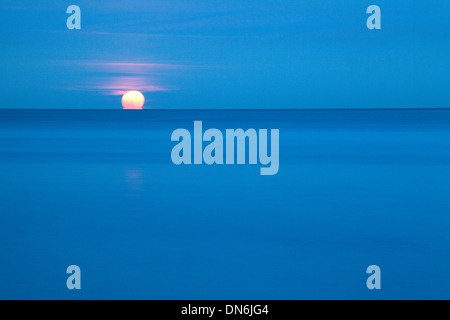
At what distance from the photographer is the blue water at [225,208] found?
4.26 feet

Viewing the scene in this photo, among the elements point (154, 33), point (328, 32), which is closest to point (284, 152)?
point (328, 32)

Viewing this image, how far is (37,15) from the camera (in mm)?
1316

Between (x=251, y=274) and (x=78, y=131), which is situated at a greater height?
(x=78, y=131)

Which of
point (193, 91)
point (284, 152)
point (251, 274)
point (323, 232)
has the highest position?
point (193, 91)

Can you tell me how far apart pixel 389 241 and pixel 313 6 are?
77 centimetres

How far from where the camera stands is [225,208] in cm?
133

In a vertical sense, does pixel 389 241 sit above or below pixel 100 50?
below

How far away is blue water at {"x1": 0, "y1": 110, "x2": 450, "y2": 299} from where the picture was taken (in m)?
1.30

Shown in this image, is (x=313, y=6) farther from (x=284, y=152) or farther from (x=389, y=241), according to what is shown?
(x=389, y=241)

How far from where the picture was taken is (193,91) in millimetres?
1312

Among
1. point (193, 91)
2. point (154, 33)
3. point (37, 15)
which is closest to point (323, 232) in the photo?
point (193, 91)

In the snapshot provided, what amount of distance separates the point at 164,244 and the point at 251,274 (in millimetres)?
291
